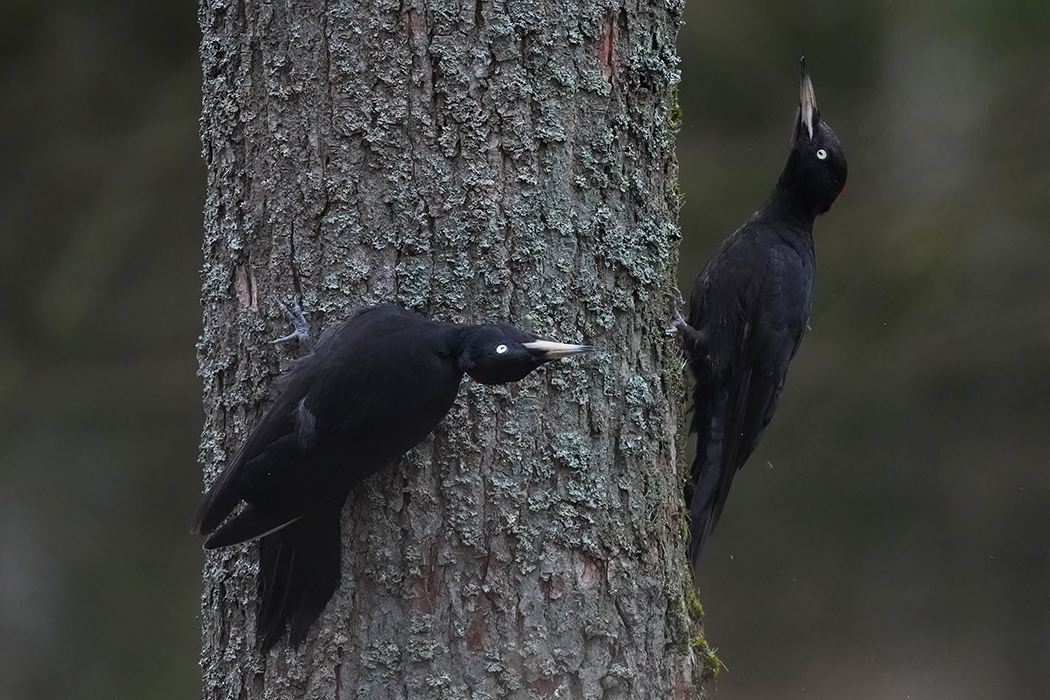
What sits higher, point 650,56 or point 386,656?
point 650,56

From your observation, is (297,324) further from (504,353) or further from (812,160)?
(812,160)

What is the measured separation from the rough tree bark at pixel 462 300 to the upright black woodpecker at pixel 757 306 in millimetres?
797

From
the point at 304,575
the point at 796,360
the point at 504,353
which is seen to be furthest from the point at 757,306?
the point at 796,360

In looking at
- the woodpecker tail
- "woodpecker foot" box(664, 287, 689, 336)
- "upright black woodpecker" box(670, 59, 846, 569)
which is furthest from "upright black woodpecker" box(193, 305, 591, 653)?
"upright black woodpecker" box(670, 59, 846, 569)

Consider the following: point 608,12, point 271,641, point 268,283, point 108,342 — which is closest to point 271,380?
point 268,283

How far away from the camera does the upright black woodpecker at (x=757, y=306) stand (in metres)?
2.93

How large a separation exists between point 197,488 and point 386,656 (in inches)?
146

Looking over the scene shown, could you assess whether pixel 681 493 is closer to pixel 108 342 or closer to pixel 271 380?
pixel 271 380

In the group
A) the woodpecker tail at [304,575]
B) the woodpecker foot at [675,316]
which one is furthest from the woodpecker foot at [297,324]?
the woodpecker foot at [675,316]

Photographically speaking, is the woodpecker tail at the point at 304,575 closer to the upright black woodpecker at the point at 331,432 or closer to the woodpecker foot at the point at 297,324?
the upright black woodpecker at the point at 331,432

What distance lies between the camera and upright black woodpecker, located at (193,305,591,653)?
182cm

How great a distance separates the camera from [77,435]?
17.2ft

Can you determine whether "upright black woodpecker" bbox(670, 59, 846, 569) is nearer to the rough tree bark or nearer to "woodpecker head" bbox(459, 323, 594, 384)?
the rough tree bark

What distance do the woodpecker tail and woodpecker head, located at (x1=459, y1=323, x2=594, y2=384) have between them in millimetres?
366
